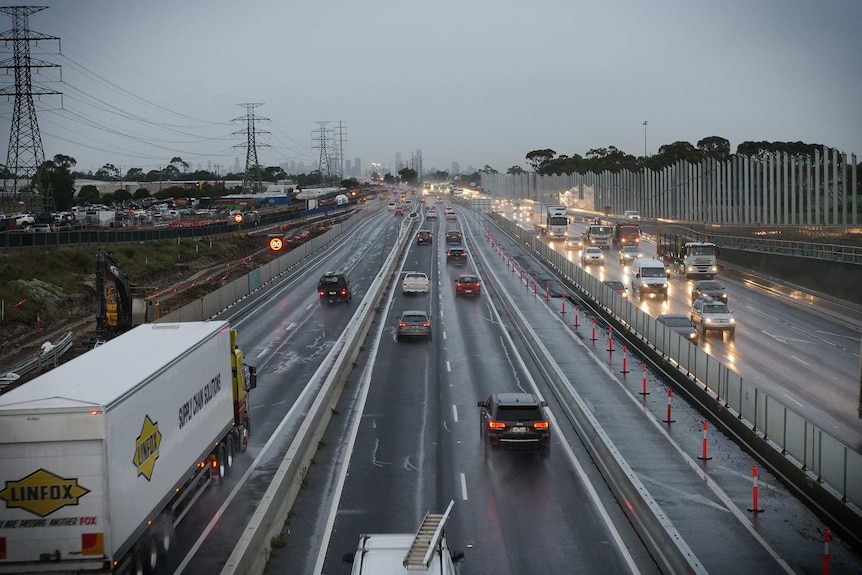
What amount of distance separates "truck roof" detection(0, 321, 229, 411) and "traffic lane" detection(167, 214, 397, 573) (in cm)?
347

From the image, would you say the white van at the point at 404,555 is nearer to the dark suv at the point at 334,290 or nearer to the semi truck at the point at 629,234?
the dark suv at the point at 334,290

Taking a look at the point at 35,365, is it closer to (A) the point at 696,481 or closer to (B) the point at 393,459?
(B) the point at 393,459

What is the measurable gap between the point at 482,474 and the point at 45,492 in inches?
456

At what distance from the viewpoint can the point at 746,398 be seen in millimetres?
25656

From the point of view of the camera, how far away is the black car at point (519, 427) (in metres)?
24.2

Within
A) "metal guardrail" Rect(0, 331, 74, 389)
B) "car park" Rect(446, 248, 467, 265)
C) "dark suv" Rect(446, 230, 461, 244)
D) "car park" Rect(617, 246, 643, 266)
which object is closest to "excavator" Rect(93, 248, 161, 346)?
"metal guardrail" Rect(0, 331, 74, 389)

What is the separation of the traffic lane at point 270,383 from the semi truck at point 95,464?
95 cm

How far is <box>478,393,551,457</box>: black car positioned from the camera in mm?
24172

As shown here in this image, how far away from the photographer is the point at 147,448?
1541cm

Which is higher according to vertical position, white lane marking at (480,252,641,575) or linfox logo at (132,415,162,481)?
linfox logo at (132,415,162,481)

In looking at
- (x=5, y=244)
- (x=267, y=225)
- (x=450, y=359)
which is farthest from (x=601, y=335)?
(x=267, y=225)

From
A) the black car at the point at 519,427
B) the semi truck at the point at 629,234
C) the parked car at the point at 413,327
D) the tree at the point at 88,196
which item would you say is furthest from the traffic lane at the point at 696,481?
the tree at the point at 88,196

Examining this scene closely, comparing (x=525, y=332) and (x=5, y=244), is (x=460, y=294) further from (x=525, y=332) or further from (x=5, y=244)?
(x=5, y=244)

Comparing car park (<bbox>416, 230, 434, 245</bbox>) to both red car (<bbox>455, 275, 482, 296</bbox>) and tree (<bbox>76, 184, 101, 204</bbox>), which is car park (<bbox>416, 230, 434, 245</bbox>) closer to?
red car (<bbox>455, 275, 482, 296</bbox>)
